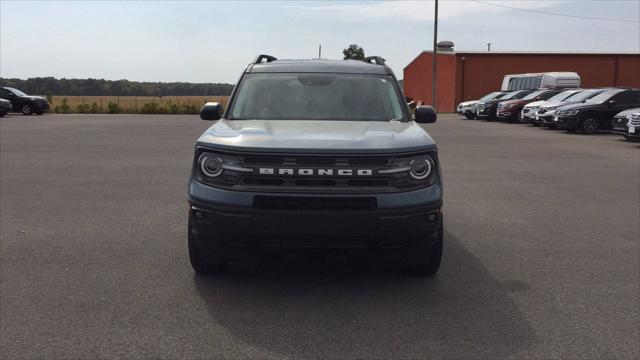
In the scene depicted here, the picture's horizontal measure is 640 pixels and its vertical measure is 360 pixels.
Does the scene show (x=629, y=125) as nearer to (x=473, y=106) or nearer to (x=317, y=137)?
(x=317, y=137)

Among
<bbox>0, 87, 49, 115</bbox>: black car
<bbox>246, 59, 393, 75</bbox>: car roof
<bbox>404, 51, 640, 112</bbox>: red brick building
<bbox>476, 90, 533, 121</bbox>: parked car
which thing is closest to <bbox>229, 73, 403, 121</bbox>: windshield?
<bbox>246, 59, 393, 75</bbox>: car roof

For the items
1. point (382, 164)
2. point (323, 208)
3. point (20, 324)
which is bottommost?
point (20, 324)

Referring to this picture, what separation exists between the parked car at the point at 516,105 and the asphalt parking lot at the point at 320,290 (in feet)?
72.1

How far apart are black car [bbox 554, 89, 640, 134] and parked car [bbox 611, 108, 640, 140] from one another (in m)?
3.55

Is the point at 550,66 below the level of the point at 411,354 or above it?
above

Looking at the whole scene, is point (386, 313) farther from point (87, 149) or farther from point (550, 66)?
point (550, 66)

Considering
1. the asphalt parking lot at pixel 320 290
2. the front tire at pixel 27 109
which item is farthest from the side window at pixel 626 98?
the front tire at pixel 27 109

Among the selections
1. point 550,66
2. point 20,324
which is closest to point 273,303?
point 20,324

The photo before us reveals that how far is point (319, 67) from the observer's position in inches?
258

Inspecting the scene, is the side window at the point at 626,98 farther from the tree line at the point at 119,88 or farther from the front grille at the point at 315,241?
the tree line at the point at 119,88

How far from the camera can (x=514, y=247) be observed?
259 inches

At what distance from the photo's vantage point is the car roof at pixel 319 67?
6.47 m

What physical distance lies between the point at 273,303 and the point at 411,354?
1265 millimetres

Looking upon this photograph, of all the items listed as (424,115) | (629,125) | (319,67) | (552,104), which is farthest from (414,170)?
(552,104)
